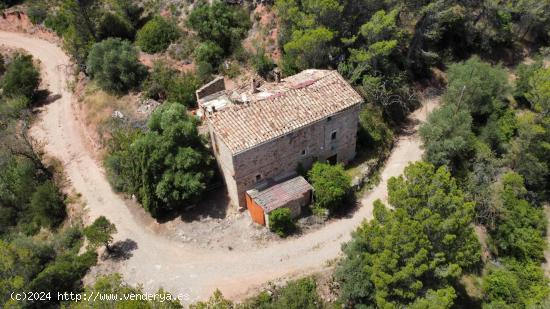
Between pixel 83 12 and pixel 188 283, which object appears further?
pixel 83 12

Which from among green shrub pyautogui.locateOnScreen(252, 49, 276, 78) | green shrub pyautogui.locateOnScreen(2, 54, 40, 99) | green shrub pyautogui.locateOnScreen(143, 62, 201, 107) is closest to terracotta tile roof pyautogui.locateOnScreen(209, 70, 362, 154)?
green shrub pyautogui.locateOnScreen(252, 49, 276, 78)

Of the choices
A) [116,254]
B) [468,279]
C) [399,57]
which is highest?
[399,57]

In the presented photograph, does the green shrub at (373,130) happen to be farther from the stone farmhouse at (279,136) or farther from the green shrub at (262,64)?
the green shrub at (262,64)

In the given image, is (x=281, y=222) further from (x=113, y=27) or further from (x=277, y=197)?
(x=113, y=27)

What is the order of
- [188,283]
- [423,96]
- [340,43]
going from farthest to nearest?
[423,96] < [340,43] < [188,283]

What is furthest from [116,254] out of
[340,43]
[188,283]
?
[340,43]

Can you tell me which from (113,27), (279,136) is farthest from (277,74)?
(113,27)

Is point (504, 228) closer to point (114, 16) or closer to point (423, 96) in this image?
point (423, 96)
